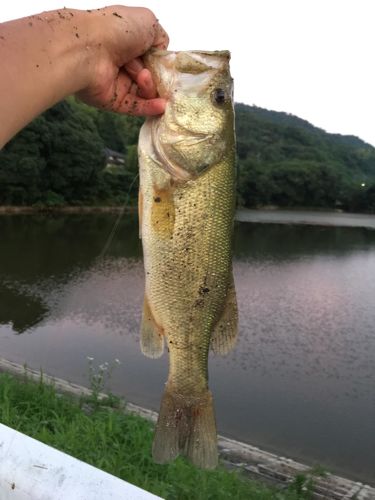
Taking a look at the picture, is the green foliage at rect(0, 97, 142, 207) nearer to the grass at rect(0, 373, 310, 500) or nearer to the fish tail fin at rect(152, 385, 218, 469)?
the grass at rect(0, 373, 310, 500)

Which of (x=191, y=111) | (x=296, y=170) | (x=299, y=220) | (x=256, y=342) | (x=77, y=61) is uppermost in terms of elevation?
(x=77, y=61)

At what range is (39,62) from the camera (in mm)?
1613

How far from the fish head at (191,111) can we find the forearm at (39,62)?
0.32 meters

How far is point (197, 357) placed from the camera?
7.25 feet

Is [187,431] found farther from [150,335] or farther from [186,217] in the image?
[186,217]

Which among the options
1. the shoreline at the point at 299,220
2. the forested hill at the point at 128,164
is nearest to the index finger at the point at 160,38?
the forested hill at the point at 128,164

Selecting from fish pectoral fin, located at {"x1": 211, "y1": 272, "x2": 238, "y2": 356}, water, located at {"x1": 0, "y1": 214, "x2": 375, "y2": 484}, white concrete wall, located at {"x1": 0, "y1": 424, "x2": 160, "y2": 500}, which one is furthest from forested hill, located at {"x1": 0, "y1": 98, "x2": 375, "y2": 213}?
water, located at {"x1": 0, "y1": 214, "x2": 375, "y2": 484}

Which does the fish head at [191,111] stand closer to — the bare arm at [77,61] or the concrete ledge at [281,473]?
the bare arm at [77,61]

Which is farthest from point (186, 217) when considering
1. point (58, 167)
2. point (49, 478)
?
point (58, 167)

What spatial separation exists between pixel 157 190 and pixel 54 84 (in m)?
0.55

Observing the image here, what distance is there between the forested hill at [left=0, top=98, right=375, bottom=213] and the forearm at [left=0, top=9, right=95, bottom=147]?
28.1 inches

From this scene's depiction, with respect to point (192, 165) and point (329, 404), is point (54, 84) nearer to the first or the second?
point (192, 165)

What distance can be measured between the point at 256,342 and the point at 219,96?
36.0 ft

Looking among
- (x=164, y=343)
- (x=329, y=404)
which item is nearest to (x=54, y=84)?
(x=164, y=343)
